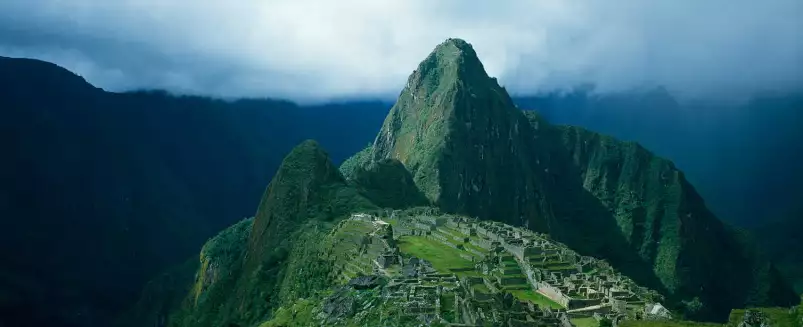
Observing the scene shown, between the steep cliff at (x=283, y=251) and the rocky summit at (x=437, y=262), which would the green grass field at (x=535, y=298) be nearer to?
the rocky summit at (x=437, y=262)

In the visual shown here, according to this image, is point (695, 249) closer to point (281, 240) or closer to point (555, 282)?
point (281, 240)

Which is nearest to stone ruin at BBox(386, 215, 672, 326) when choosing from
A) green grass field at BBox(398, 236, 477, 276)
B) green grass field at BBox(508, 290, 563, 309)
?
green grass field at BBox(508, 290, 563, 309)

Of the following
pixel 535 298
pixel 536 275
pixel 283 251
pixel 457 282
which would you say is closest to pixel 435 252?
pixel 536 275

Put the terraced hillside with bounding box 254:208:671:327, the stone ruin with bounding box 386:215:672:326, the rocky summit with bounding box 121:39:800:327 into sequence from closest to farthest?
the terraced hillside with bounding box 254:208:671:327 → the rocky summit with bounding box 121:39:800:327 → the stone ruin with bounding box 386:215:672:326

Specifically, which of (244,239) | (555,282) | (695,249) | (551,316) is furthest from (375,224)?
(695,249)

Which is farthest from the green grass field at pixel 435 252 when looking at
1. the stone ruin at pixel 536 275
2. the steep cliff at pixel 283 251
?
the steep cliff at pixel 283 251

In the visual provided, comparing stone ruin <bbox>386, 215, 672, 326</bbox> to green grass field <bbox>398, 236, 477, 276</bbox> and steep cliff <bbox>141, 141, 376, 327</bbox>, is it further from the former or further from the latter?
steep cliff <bbox>141, 141, 376, 327</bbox>
